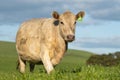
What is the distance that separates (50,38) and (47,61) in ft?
2.99

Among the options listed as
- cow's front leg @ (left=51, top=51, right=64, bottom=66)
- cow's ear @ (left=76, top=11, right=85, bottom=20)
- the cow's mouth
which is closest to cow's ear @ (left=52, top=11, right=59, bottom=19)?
cow's ear @ (left=76, top=11, right=85, bottom=20)

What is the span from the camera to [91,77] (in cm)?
1185

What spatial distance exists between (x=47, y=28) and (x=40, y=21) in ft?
3.80

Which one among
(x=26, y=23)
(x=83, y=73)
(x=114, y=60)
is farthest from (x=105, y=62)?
(x=83, y=73)

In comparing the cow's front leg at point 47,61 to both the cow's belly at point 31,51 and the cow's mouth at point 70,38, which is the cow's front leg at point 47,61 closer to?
the cow's belly at point 31,51

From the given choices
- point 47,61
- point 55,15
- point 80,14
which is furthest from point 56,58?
point 80,14

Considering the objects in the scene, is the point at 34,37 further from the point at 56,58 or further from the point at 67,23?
the point at 67,23

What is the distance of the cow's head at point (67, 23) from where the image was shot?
14.2 m

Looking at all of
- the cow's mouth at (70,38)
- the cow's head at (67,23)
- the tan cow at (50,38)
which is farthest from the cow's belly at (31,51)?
the cow's mouth at (70,38)

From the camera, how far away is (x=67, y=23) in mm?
14641

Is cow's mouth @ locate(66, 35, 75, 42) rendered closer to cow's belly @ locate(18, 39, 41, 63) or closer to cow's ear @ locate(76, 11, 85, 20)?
cow's ear @ locate(76, 11, 85, 20)

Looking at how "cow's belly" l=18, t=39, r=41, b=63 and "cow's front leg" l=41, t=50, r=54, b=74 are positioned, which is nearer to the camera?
"cow's front leg" l=41, t=50, r=54, b=74

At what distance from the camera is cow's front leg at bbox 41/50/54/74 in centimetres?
1440

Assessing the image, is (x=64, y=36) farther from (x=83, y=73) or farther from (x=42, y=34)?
(x=83, y=73)
